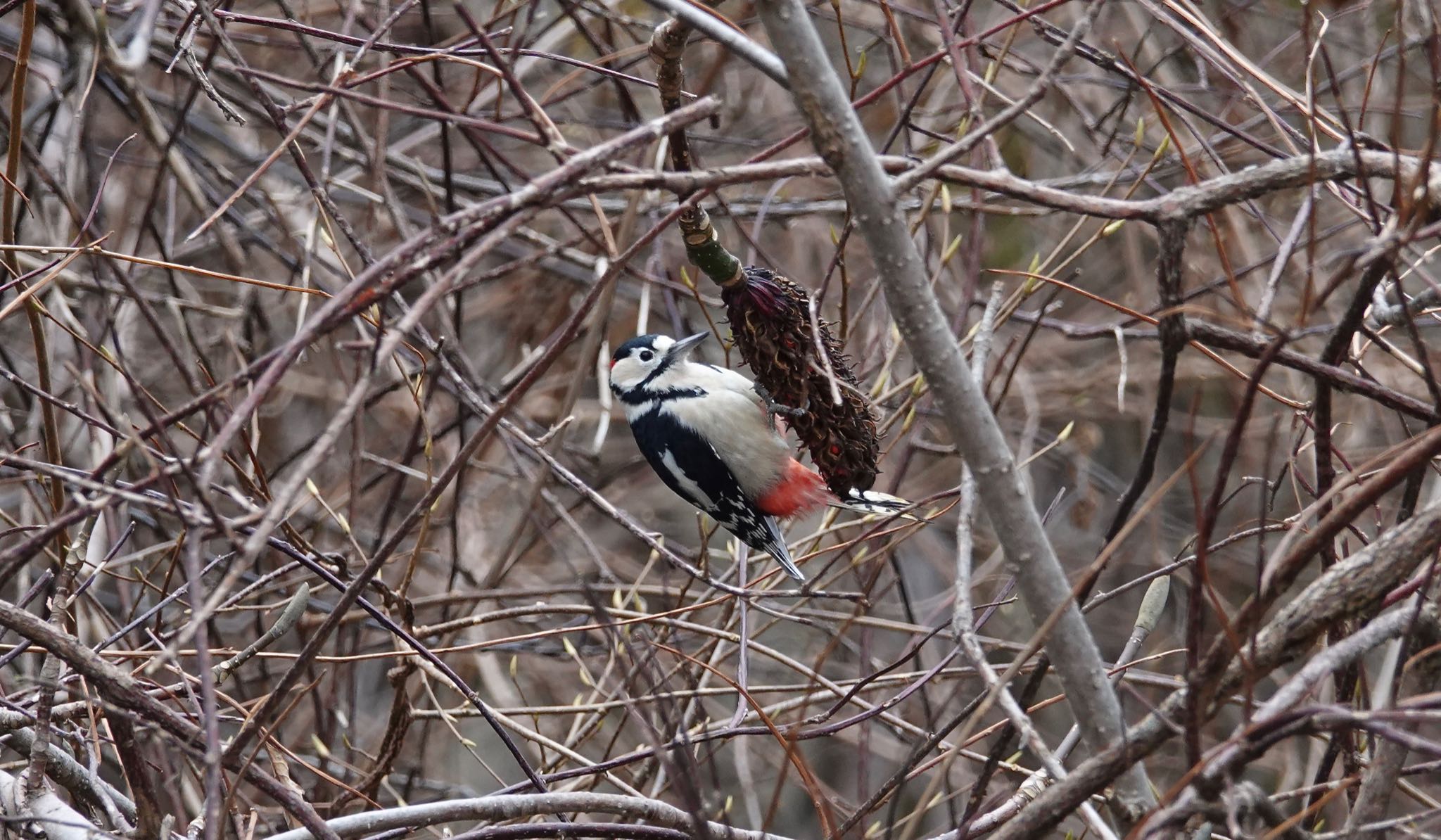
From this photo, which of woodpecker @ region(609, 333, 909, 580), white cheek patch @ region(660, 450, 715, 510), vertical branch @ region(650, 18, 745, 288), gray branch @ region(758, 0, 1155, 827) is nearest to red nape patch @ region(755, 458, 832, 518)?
woodpecker @ region(609, 333, 909, 580)

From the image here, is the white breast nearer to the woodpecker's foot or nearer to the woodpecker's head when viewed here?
the woodpecker's head

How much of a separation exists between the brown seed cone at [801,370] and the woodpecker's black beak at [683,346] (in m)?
0.63

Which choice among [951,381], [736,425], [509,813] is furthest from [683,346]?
[951,381]

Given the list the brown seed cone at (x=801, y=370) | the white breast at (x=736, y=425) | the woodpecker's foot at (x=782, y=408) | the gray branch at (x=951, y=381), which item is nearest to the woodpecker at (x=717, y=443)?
the white breast at (x=736, y=425)

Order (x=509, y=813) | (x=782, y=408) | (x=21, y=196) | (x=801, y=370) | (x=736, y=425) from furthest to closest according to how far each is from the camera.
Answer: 1. (x=736, y=425)
2. (x=782, y=408)
3. (x=801, y=370)
4. (x=21, y=196)
5. (x=509, y=813)

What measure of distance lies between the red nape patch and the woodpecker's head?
1.65ft

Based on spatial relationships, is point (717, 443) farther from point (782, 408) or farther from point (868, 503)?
point (782, 408)

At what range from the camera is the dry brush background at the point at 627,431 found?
1725 millimetres

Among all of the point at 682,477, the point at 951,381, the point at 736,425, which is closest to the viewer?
the point at 951,381

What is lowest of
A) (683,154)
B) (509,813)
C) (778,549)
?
(509,813)

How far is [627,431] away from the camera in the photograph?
8117 mm

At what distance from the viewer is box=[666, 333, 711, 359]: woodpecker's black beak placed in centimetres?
389

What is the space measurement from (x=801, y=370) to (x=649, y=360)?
3.72 feet

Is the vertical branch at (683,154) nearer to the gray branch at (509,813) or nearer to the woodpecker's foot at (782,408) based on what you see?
the woodpecker's foot at (782,408)
